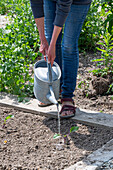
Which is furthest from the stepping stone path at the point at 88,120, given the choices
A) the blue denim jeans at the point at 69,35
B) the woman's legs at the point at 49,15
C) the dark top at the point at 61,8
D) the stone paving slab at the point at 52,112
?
the dark top at the point at 61,8

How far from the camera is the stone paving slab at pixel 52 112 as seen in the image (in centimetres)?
251

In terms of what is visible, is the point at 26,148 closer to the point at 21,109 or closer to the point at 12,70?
the point at 21,109

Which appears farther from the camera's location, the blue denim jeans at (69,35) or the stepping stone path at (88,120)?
the blue denim jeans at (69,35)

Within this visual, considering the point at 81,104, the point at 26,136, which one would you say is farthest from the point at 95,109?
the point at 26,136

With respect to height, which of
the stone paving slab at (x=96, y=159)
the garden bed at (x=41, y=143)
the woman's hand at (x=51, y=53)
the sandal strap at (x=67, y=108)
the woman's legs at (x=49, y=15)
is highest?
the woman's legs at (x=49, y=15)

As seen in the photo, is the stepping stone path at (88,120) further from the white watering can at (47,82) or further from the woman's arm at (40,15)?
the woman's arm at (40,15)

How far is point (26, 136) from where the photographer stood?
2.42m

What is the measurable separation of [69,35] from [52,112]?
69 cm

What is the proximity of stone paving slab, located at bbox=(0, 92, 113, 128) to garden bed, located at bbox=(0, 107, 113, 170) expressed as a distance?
5cm

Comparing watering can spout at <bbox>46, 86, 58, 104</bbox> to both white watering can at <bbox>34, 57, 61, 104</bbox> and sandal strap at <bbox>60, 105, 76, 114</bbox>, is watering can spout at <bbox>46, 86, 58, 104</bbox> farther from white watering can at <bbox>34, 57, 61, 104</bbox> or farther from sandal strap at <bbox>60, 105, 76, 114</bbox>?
sandal strap at <bbox>60, 105, 76, 114</bbox>

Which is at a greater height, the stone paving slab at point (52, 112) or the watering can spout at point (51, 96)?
the watering can spout at point (51, 96)

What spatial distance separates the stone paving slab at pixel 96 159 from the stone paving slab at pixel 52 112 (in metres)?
0.38

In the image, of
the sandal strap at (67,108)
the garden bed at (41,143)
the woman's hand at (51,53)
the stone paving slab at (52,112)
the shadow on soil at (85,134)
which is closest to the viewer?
the garden bed at (41,143)

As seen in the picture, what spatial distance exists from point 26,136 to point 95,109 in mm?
848
